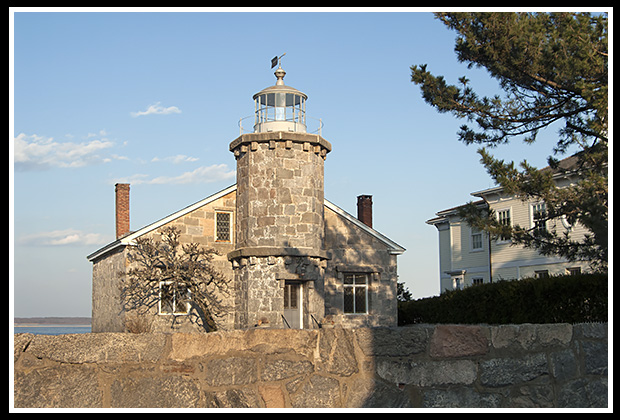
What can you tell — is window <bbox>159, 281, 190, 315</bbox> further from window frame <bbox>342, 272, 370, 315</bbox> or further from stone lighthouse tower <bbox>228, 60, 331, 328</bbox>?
window frame <bbox>342, 272, 370, 315</bbox>

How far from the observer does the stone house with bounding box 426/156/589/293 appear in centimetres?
2658

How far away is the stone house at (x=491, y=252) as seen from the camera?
1046 inches

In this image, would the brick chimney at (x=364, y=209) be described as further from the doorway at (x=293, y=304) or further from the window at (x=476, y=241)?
the doorway at (x=293, y=304)

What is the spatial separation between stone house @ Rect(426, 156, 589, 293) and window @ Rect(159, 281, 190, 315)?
9781mm

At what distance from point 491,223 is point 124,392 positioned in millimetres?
Result: 8442

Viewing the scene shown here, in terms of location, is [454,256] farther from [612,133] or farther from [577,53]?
[612,133]

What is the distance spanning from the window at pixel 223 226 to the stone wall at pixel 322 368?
19356 millimetres

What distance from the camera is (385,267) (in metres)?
25.8

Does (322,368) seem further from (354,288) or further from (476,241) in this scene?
(476,241)

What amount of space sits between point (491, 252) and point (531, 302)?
17.5 meters

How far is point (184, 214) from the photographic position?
2338 centimetres

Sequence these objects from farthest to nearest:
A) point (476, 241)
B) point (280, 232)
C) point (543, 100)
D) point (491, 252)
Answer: point (476, 241)
point (491, 252)
point (280, 232)
point (543, 100)

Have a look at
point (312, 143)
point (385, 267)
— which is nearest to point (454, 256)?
point (385, 267)

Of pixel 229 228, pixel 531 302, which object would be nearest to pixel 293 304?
pixel 229 228
